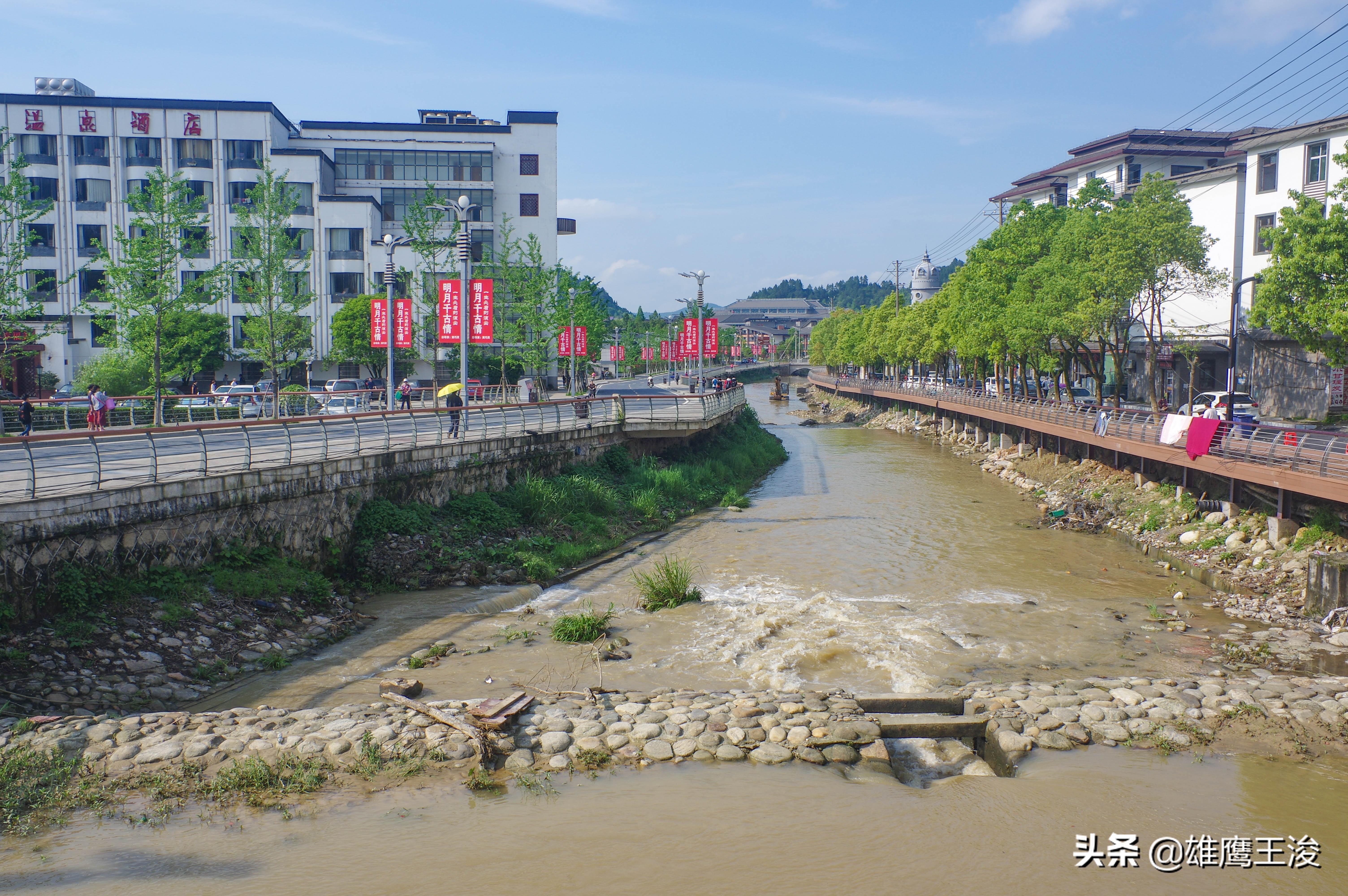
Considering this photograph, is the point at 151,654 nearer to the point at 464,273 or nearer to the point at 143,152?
the point at 464,273

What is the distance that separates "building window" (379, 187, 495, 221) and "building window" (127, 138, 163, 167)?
15076mm

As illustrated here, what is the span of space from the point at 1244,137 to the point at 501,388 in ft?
128

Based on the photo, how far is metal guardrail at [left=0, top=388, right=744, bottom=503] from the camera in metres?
13.9

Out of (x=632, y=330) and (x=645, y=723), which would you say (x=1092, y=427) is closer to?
(x=645, y=723)

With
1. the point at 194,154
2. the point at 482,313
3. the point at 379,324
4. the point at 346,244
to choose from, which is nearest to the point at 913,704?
the point at 482,313

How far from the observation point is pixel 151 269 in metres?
33.1

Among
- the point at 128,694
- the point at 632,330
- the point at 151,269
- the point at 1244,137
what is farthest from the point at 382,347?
the point at 632,330

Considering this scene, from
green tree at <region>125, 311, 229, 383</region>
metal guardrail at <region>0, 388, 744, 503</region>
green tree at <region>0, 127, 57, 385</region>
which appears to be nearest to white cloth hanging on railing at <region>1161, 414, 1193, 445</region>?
metal guardrail at <region>0, 388, 744, 503</region>

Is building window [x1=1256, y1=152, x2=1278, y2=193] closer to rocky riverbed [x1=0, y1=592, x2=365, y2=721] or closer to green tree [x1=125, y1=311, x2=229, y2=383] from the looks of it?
rocky riverbed [x1=0, y1=592, x2=365, y2=721]

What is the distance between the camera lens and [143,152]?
2470 inches

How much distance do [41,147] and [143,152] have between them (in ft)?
21.3

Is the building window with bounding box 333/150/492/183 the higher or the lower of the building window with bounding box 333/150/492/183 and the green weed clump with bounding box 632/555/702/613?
the higher

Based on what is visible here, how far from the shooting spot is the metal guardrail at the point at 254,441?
13.9 metres

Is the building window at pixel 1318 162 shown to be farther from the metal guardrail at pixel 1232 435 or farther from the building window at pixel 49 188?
the building window at pixel 49 188
